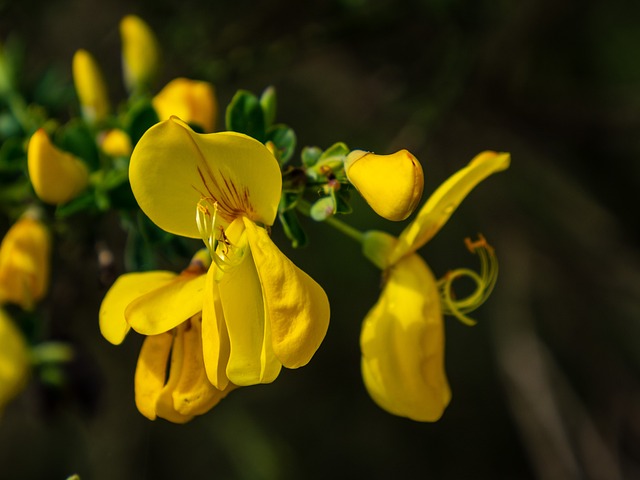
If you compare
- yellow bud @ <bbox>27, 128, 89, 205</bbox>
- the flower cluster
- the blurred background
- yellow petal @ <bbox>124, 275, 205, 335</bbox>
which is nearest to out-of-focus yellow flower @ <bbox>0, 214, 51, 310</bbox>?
the flower cluster

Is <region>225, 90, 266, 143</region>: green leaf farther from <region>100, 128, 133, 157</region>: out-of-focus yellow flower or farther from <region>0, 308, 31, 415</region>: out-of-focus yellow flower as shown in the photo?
<region>0, 308, 31, 415</region>: out-of-focus yellow flower

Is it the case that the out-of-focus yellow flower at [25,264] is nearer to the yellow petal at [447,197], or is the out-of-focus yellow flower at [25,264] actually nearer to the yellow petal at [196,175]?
the yellow petal at [196,175]

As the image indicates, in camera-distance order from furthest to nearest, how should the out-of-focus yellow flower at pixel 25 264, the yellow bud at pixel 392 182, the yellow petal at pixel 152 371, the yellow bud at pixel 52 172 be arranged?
the out-of-focus yellow flower at pixel 25 264 → the yellow bud at pixel 52 172 → the yellow petal at pixel 152 371 → the yellow bud at pixel 392 182

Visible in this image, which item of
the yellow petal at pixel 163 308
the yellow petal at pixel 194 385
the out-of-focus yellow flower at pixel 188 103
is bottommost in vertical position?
A: the yellow petal at pixel 194 385

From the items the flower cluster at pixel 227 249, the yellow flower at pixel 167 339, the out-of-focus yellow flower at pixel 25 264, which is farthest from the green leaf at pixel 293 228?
the out-of-focus yellow flower at pixel 25 264

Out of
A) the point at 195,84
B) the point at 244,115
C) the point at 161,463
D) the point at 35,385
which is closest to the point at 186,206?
the point at 244,115

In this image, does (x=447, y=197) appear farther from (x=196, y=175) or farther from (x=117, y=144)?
(x=117, y=144)

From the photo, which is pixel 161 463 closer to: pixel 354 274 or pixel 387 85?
pixel 354 274
